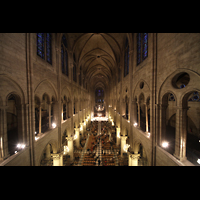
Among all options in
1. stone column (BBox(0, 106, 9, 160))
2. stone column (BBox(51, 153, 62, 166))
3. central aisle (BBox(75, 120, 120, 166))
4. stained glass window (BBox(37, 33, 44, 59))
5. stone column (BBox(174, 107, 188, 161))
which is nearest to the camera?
stone column (BBox(0, 106, 9, 160))

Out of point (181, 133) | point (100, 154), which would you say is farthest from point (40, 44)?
point (100, 154)

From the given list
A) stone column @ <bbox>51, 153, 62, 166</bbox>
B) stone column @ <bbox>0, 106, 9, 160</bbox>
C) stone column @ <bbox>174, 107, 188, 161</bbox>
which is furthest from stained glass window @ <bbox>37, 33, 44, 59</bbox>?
stone column @ <bbox>174, 107, 188, 161</bbox>

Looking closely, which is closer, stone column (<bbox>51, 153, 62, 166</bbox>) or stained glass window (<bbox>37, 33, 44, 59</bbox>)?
stained glass window (<bbox>37, 33, 44, 59</bbox>)

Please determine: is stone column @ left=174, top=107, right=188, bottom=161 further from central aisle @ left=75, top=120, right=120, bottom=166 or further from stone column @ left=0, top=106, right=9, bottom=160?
central aisle @ left=75, top=120, right=120, bottom=166

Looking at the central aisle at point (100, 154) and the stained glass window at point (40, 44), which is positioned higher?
the stained glass window at point (40, 44)

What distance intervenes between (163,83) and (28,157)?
29.4ft

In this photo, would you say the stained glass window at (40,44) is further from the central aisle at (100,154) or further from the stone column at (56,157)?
the central aisle at (100,154)

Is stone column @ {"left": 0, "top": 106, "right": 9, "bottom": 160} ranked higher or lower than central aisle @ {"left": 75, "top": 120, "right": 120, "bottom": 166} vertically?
higher

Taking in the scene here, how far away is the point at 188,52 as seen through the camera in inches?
152

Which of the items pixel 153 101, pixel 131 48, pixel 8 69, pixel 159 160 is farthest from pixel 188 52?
pixel 8 69

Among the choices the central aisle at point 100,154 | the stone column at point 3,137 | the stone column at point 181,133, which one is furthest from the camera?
the central aisle at point 100,154

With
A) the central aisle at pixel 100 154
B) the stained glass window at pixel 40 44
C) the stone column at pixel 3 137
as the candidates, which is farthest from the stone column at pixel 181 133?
the stained glass window at pixel 40 44

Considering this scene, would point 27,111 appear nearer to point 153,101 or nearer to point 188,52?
point 153,101

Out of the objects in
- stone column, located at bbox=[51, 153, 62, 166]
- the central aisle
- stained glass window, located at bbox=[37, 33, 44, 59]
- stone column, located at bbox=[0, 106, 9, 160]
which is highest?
stained glass window, located at bbox=[37, 33, 44, 59]
